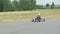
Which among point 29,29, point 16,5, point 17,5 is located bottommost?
point 17,5

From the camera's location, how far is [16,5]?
98125 mm

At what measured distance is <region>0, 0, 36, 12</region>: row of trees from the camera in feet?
282

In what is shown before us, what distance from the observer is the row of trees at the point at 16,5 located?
→ 282 ft

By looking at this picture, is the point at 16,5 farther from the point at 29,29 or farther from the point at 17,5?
the point at 29,29

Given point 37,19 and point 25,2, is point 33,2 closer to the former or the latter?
point 25,2

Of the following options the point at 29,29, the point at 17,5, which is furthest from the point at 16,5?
the point at 29,29

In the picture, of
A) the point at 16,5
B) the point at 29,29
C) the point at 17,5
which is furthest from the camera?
the point at 17,5

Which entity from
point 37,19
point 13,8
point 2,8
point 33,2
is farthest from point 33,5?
point 37,19

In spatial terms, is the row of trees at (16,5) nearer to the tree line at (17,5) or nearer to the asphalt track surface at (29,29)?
the tree line at (17,5)

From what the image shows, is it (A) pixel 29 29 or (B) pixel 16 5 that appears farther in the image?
(B) pixel 16 5

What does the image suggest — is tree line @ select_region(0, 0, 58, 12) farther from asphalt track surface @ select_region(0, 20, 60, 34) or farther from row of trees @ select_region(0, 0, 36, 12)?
asphalt track surface @ select_region(0, 20, 60, 34)

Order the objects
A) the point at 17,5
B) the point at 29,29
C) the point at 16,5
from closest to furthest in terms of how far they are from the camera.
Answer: the point at 29,29 < the point at 16,5 < the point at 17,5

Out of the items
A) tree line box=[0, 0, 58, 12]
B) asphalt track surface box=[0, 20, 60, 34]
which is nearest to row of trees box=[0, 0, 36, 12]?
tree line box=[0, 0, 58, 12]

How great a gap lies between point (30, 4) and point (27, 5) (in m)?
1.34
